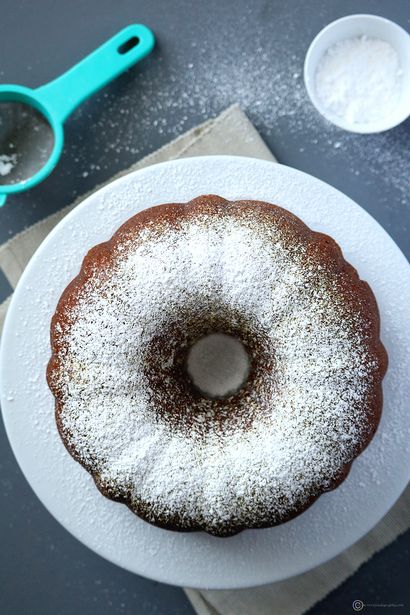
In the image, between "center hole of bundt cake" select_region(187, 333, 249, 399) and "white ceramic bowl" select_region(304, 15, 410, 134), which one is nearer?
"center hole of bundt cake" select_region(187, 333, 249, 399)

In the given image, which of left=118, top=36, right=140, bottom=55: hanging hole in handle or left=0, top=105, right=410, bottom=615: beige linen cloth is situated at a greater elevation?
left=118, top=36, right=140, bottom=55: hanging hole in handle

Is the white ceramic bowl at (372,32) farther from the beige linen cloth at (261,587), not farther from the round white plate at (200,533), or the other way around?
the round white plate at (200,533)

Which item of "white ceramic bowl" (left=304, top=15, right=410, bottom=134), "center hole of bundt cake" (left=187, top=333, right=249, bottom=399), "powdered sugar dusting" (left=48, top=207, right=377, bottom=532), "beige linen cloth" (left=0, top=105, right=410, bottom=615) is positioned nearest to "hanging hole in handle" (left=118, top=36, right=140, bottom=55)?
"beige linen cloth" (left=0, top=105, right=410, bottom=615)

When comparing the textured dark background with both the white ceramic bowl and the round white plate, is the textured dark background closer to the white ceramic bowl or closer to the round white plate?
the white ceramic bowl

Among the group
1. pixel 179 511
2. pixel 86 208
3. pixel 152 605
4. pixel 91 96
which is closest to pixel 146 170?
Result: pixel 86 208

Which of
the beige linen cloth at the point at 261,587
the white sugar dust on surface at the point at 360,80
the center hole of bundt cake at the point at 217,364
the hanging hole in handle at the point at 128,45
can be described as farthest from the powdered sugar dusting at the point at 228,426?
the hanging hole in handle at the point at 128,45
